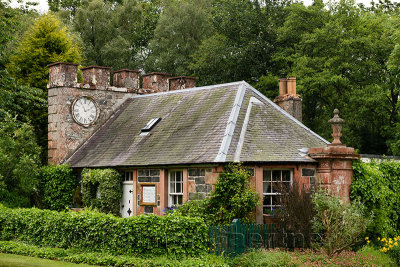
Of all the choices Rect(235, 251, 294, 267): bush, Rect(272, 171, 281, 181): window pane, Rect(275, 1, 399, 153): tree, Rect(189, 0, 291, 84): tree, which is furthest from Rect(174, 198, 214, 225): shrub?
Rect(189, 0, 291, 84): tree

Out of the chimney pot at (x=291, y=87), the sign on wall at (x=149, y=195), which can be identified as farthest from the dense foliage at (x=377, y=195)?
the sign on wall at (x=149, y=195)

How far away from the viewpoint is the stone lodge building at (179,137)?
18516mm

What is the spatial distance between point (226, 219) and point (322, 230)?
295cm

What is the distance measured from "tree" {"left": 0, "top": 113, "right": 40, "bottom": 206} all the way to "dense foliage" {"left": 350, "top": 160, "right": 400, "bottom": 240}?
1268 centimetres

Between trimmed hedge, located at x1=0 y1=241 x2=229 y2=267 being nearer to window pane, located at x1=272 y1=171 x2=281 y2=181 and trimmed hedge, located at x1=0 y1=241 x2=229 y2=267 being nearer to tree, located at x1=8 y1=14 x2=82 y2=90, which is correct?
window pane, located at x1=272 y1=171 x2=281 y2=181

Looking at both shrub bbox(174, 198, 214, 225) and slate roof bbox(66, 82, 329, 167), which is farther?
slate roof bbox(66, 82, 329, 167)

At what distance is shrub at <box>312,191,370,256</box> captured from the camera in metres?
15.7

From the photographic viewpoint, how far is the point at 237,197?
58.3 ft

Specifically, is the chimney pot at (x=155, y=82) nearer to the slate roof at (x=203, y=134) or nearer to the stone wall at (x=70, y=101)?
the stone wall at (x=70, y=101)

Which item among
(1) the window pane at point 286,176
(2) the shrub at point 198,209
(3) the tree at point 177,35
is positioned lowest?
(2) the shrub at point 198,209

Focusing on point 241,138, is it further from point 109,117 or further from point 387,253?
point 109,117

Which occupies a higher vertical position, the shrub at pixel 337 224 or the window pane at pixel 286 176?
the window pane at pixel 286 176

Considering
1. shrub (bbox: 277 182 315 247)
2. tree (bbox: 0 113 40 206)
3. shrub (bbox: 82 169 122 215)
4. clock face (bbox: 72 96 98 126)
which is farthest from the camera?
clock face (bbox: 72 96 98 126)

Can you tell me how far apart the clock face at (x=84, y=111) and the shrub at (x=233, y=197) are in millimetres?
10115
